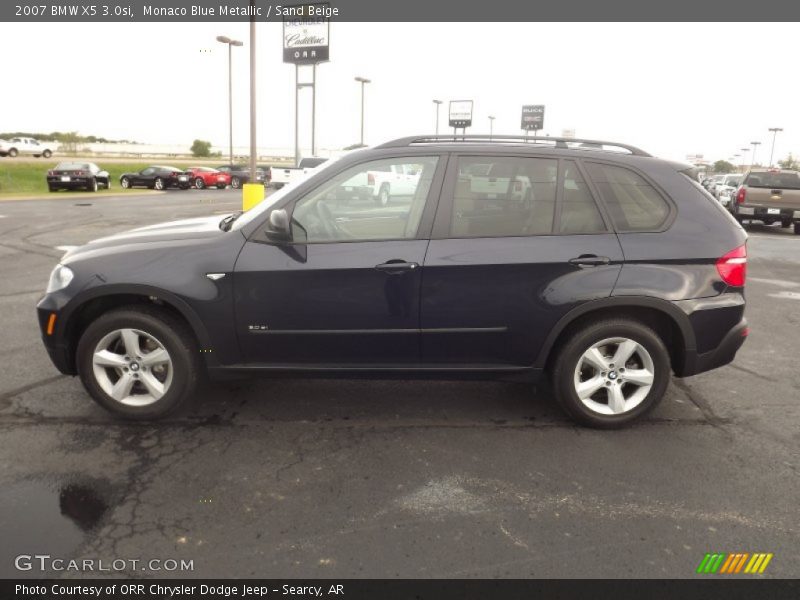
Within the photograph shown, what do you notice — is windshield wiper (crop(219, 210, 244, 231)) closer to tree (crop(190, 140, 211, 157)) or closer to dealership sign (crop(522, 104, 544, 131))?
dealership sign (crop(522, 104, 544, 131))

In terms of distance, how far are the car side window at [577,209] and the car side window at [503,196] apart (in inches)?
2.9

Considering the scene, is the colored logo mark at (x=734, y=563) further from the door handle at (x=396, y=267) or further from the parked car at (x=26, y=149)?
the parked car at (x=26, y=149)

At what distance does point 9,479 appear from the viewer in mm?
3174

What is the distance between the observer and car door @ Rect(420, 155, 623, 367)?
3648 millimetres

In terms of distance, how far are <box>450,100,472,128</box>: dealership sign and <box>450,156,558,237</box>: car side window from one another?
58338 mm

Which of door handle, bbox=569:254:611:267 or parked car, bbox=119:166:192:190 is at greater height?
door handle, bbox=569:254:611:267

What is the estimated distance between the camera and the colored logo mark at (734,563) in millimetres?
2598

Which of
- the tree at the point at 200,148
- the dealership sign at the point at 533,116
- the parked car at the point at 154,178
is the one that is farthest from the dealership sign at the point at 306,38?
the tree at the point at 200,148

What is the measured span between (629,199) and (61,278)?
3.56 meters

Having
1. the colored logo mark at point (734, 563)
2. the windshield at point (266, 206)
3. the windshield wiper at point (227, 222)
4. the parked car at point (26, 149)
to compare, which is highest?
the parked car at point (26, 149)

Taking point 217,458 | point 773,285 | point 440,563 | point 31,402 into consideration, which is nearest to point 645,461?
point 440,563

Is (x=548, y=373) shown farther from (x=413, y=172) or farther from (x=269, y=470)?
(x=269, y=470)

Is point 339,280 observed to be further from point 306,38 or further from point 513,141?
point 306,38
